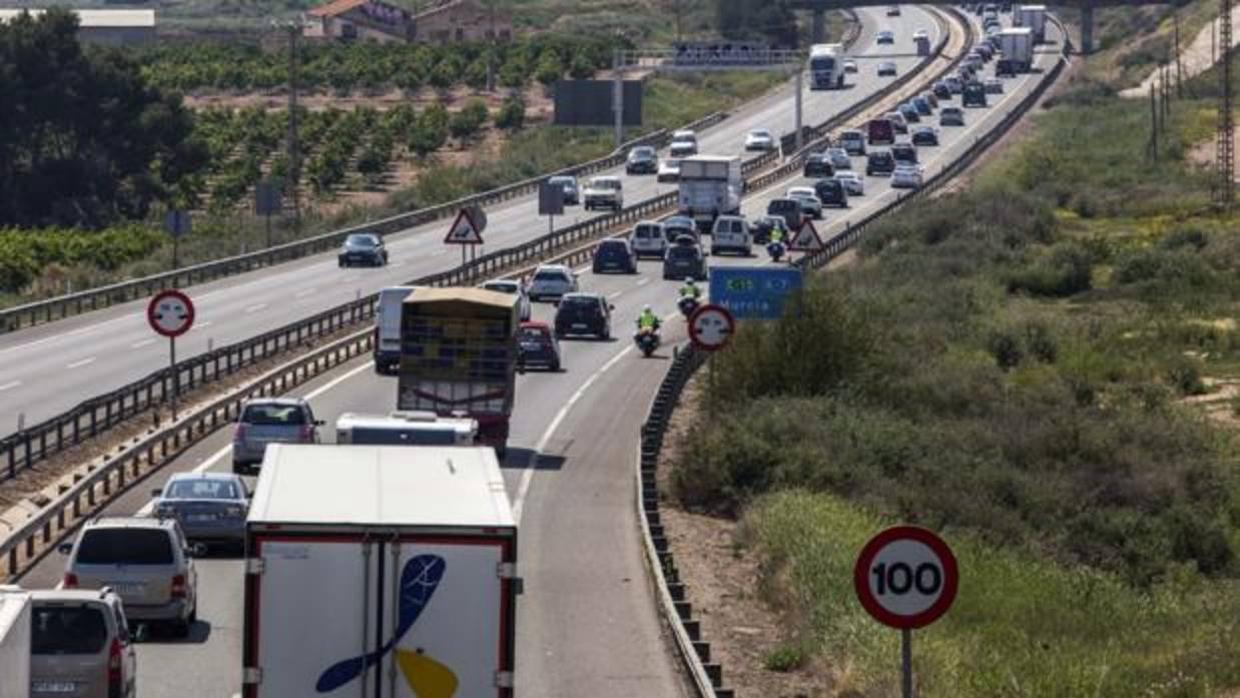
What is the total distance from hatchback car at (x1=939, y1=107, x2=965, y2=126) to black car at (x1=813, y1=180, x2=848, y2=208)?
3534 centimetres

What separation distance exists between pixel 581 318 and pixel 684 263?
49.7 ft

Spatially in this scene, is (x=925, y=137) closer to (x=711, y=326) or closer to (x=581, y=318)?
(x=581, y=318)

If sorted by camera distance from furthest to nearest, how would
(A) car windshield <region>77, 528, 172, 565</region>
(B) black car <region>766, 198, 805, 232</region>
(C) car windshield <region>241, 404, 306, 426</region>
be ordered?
(B) black car <region>766, 198, 805, 232</region>
(C) car windshield <region>241, 404, 306, 426</region>
(A) car windshield <region>77, 528, 172, 565</region>

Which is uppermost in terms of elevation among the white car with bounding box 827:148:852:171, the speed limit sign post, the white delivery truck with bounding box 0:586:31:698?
the speed limit sign post

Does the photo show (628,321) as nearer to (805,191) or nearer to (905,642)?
(805,191)

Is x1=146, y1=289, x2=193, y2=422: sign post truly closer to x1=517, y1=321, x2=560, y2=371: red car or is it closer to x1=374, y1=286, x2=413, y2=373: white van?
x1=374, y1=286, x2=413, y2=373: white van

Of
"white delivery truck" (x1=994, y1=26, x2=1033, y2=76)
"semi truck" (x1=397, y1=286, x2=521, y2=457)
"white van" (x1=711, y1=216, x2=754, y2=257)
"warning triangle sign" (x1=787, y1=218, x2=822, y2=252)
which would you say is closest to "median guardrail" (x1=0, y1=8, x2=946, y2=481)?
"white van" (x1=711, y1=216, x2=754, y2=257)

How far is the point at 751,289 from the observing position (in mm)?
46500

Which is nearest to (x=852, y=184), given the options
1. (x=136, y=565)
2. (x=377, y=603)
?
(x=136, y=565)

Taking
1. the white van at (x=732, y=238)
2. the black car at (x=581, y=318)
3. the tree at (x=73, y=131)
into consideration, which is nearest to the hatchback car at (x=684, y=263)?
the white van at (x=732, y=238)

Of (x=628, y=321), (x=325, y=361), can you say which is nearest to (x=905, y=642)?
(x=325, y=361)

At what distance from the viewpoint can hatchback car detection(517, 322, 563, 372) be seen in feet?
185

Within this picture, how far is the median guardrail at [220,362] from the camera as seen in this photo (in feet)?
132

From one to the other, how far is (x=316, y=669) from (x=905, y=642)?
354cm
